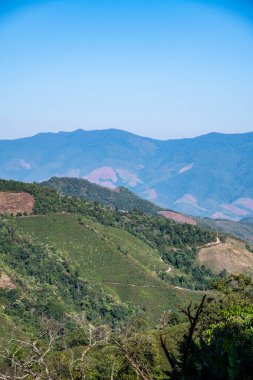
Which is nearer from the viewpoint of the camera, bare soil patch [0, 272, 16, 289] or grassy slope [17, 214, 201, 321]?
bare soil patch [0, 272, 16, 289]

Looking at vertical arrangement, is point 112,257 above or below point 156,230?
below

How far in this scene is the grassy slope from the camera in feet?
256

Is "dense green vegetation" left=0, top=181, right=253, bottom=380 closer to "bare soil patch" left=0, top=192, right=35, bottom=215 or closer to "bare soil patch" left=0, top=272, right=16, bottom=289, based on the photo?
"bare soil patch" left=0, top=272, right=16, bottom=289

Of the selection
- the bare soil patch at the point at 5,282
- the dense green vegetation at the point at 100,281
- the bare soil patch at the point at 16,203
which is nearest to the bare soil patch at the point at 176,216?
the dense green vegetation at the point at 100,281

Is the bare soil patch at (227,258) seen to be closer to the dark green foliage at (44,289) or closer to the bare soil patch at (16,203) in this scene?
the dark green foliage at (44,289)

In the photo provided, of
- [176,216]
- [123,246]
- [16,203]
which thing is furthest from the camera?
[176,216]

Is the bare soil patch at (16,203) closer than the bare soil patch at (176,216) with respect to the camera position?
Yes

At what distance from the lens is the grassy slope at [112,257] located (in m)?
77.9

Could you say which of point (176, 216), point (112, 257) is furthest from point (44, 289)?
point (176, 216)

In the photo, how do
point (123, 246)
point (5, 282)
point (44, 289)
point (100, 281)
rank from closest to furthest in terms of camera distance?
1. point (5, 282)
2. point (44, 289)
3. point (100, 281)
4. point (123, 246)

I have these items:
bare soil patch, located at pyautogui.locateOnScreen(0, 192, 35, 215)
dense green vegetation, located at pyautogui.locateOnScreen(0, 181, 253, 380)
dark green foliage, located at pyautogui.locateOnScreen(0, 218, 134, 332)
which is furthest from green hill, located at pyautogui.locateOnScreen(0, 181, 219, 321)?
dark green foliage, located at pyautogui.locateOnScreen(0, 218, 134, 332)

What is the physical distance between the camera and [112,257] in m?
85.6

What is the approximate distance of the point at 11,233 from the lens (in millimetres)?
84250

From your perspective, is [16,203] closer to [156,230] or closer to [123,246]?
[123,246]
